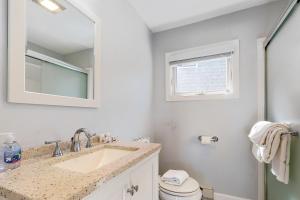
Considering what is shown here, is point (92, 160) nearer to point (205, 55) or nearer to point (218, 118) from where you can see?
point (218, 118)

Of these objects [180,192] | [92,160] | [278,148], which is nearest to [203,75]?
[278,148]

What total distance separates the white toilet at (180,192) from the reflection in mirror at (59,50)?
107 centimetres

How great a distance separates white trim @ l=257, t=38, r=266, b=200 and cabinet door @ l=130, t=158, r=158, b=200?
1249 millimetres

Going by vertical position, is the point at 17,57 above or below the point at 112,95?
above

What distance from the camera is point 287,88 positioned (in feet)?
3.66

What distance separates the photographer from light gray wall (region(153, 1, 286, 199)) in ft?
5.83

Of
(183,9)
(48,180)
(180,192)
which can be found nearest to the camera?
(48,180)

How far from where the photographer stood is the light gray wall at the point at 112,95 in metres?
0.80

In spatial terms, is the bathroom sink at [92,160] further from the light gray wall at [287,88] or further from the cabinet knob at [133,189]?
the light gray wall at [287,88]

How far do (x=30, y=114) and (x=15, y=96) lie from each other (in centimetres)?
12

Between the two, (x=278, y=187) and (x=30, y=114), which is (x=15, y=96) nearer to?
(x=30, y=114)

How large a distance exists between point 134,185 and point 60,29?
3.44 feet

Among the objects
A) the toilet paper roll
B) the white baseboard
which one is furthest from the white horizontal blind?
the white baseboard

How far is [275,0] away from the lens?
170cm
